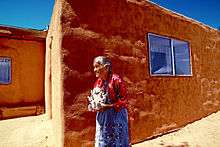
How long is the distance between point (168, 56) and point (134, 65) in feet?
5.37

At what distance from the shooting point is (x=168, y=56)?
658 cm

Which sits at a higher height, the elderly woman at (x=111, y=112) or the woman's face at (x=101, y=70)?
the woman's face at (x=101, y=70)

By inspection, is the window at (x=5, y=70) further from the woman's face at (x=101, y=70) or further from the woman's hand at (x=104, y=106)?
the woman's hand at (x=104, y=106)

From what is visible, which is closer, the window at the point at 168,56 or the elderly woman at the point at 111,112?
the elderly woman at the point at 111,112

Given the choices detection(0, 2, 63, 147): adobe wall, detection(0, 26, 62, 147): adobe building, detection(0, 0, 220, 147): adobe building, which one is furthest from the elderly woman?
detection(0, 26, 62, 147): adobe building

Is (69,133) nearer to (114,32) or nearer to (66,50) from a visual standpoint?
(66,50)

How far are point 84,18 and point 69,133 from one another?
7.47 feet

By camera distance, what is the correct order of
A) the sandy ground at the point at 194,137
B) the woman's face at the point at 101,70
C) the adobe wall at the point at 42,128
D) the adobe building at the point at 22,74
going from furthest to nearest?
the adobe building at the point at 22,74 < the sandy ground at the point at 194,137 < the adobe wall at the point at 42,128 < the woman's face at the point at 101,70

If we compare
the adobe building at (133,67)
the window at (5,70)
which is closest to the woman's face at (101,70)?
the adobe building at (133,67)

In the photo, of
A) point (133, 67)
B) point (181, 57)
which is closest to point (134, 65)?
point (133, 67)

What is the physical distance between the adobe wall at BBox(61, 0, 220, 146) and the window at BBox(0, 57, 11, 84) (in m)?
7.29

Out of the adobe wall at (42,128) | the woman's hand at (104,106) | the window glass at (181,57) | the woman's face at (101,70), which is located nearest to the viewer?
the woman's hand at (104,106)

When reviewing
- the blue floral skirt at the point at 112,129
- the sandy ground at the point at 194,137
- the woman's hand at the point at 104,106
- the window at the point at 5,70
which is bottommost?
the sandy ground at the point at 194,137

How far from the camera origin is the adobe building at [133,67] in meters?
4.27
